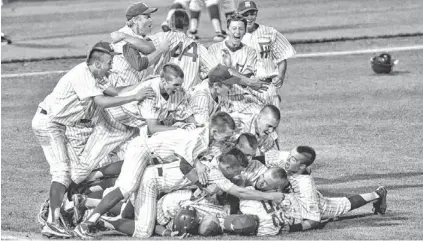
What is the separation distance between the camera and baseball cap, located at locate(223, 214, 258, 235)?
1051 centimetres

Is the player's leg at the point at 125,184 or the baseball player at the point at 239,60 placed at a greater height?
the baseball player at the point at 239,60

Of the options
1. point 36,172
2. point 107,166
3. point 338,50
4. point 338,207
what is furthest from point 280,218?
point 338,50

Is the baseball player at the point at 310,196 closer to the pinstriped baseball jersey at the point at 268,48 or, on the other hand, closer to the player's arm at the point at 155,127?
the player's arm at the point at 155,127

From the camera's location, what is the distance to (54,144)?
11492 mm

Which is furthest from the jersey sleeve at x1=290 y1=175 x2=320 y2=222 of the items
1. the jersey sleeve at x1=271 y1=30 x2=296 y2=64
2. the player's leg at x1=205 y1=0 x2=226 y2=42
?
the player's leg at x1=205 y1=0 x2=226 y2=42

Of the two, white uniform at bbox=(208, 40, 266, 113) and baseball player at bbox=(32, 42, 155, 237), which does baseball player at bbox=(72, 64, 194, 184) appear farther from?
white uniform at bbox=(208, 40, 266, 113)

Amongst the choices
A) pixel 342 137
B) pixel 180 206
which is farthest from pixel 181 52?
pixel 342 137

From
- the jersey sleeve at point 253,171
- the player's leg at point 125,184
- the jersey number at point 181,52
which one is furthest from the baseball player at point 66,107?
the jersey number at point 181,52

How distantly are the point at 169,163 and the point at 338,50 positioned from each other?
10.9 meters

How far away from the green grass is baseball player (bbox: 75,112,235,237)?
94cm

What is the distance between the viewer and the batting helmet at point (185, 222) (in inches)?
414

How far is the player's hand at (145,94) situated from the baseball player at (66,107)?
0.01 m

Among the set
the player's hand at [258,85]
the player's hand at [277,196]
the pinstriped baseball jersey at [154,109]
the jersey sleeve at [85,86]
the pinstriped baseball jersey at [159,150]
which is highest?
the jersey sleeve at [85,86]

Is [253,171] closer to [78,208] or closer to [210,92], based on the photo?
[210,92]
